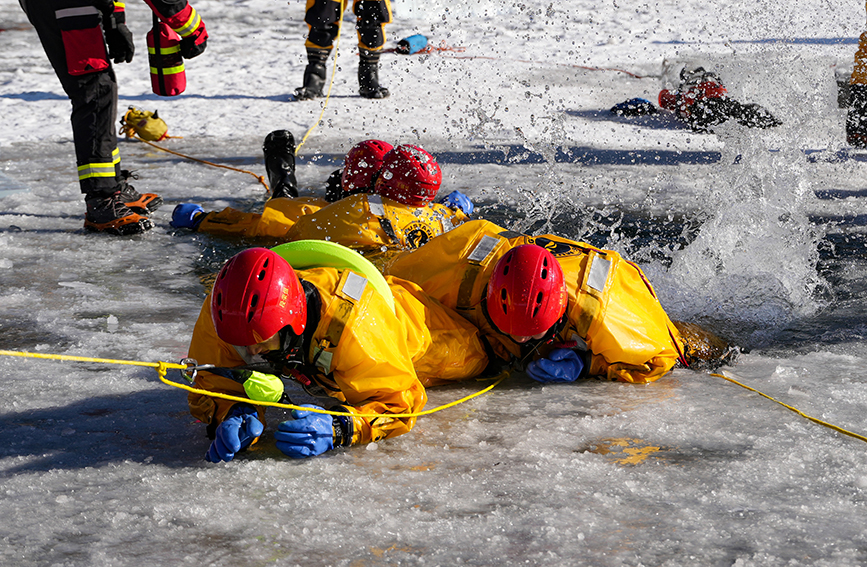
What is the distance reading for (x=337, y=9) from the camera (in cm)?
861

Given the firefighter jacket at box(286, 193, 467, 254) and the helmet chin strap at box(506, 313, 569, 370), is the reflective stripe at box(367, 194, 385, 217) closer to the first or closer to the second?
the firefighter jacket at box(286, 193, 467, 254)

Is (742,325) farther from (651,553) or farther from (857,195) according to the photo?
(857,195)

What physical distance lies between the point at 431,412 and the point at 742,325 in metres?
2.01

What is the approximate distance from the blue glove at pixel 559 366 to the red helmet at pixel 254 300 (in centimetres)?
121

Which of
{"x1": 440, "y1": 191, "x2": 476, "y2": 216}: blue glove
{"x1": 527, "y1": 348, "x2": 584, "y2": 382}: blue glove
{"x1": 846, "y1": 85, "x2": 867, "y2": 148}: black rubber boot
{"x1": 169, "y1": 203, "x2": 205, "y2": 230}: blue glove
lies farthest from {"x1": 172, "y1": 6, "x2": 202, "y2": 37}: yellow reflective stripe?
{"x1": 846, "y1": 85, "x2": 867, "y2": 148}: black rubber boot

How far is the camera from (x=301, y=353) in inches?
111

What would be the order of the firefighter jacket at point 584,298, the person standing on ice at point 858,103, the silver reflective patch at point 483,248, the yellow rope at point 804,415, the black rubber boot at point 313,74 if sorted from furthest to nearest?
the black rubber boot at point 313,74, the person standing on ice at point 858,103, the silver reflective patch at point 483,248, the firefighter jacket at point 584,298, the yellow rope at point 804,415

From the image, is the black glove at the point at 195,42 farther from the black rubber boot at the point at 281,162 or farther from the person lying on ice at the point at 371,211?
the person lying on ice at the point at 371,211

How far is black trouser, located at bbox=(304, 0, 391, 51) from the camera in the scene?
28.1ft

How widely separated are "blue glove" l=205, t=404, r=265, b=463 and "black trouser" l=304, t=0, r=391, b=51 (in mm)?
6680

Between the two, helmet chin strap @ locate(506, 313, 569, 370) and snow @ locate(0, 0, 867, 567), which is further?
helmet chin strap @ locate(506, 313, 569, 370)

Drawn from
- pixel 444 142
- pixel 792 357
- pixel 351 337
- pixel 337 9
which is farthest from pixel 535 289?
pixel 337 9

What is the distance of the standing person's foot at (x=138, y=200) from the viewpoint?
572cm

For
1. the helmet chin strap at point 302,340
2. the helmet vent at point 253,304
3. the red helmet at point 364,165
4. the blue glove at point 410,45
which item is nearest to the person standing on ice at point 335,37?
the blue glove at point 410,45
